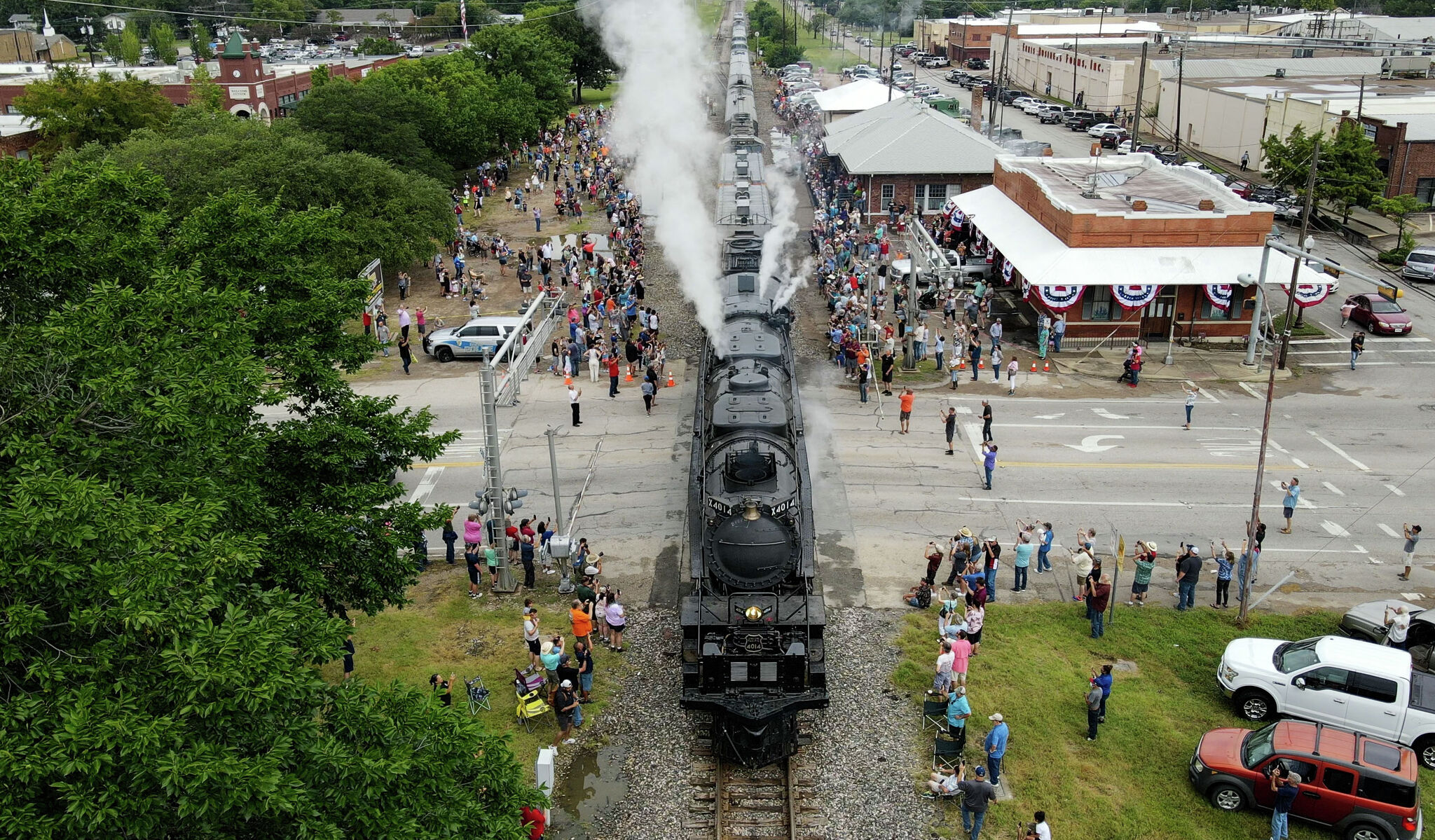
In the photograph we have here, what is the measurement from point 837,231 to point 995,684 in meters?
30.4

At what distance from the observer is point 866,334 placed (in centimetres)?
3462

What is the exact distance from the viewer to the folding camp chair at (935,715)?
686 inches

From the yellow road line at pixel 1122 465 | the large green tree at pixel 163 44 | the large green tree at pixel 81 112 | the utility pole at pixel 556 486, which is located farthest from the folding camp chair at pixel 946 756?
the large green tree at pixel 163 44

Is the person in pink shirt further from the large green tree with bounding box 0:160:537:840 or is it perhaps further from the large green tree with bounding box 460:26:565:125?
the large green tree with bounding box 460:26:565:125

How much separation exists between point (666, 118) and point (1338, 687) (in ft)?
191

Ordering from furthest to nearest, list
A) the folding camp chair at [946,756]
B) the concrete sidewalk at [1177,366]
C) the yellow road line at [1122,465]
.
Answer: the concrete sidewalk at [1177,366]
the yellow road line at [1122,465]
the folding camp chair at [946,756]

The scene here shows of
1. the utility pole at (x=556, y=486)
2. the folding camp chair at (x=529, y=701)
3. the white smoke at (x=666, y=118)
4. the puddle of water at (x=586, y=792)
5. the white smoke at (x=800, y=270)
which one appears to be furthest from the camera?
the white smoke at (x=666, y=118)

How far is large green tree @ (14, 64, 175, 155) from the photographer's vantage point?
54.8 m

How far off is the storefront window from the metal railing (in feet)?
56.5

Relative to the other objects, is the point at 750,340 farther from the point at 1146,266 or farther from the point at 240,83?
the point at 240,83

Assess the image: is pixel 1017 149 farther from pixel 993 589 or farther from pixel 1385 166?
pixel 993 589

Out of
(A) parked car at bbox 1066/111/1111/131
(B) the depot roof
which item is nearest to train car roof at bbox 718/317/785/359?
(B) the depot roof

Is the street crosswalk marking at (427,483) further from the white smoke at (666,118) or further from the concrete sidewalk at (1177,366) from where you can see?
the concrete sidewalk at (1177,366)

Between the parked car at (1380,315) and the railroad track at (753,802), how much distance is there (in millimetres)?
29681
